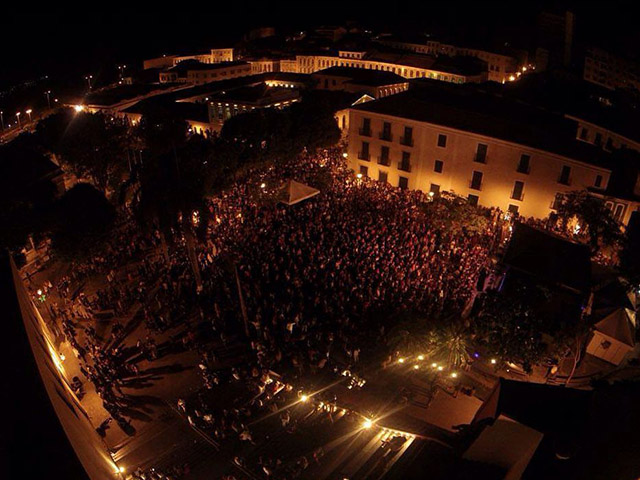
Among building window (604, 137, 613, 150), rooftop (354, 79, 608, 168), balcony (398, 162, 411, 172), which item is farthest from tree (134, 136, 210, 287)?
building window (604, 137, 613, 150)

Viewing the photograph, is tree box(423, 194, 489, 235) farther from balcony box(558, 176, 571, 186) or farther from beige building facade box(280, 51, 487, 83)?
beige building facade box(280, 51, 487, 83)

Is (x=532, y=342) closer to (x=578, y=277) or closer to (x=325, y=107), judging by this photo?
(x=578, y=277)

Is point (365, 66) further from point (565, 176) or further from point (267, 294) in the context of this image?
point (267, 294)

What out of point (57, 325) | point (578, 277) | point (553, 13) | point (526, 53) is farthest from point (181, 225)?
point (553, 13)

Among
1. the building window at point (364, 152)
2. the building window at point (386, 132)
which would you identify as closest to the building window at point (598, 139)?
the building window at point (386, 132)

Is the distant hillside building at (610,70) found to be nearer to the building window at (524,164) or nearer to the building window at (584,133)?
the building window at (584,133)

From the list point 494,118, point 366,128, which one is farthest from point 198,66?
point 494,118
